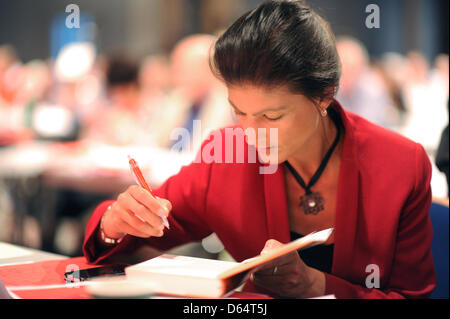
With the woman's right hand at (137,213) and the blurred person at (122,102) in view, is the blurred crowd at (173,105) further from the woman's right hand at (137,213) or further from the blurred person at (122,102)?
the woman's right hand at (137,213)

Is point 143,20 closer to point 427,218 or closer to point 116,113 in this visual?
point 116,113

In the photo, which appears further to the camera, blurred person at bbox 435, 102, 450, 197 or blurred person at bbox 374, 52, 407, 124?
blurred person at bbox 374, 52, 407, 124

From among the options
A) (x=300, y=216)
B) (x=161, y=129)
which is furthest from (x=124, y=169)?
(x=300, y=216)

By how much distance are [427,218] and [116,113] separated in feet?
9.66

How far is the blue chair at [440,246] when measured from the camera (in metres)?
1.34

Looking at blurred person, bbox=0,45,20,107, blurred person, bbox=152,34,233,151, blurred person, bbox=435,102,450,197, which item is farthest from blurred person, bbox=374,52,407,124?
blurred person, bbox=0,45,20,107

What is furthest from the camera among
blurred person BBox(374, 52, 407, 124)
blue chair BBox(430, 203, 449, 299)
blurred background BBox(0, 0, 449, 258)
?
blurred person BBox(374, 52, 407, 124)

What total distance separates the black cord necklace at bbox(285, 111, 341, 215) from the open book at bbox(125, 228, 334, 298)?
10.9 inches

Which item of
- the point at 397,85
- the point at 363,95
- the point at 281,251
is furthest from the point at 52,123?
the point at 397,85

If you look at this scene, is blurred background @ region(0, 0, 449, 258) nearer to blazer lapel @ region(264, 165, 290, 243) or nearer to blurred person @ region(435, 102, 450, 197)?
blurred person @ region(435, 102, 450, 197)

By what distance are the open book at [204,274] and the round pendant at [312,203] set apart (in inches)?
10.8

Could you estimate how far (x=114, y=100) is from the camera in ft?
12.8

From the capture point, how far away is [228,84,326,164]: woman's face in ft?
3.40

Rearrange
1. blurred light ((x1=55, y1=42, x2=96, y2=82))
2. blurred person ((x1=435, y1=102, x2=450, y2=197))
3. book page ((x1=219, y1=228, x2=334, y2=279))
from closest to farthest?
book page ((x1=219, y1=228, x2=334, y2=279)) → blurred person ((x1=435, y1=102, x2=450, y2=197)) → blurred light ((x1=55, y1=42, x2=96, y2=82))
